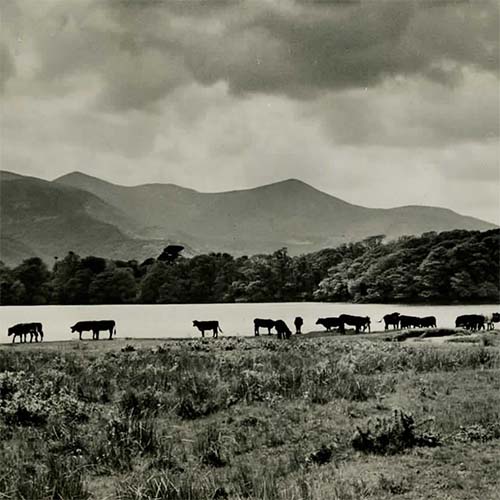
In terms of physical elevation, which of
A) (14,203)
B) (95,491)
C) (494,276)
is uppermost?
(14,203)

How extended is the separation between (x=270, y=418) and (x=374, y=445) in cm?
292

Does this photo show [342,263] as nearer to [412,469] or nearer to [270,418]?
[270,418]

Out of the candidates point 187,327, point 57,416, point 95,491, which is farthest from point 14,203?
point 95,491

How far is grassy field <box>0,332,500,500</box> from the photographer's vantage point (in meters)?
7.82

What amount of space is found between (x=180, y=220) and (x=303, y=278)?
1114 centimetres

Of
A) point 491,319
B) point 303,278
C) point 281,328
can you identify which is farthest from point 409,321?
point 281,328

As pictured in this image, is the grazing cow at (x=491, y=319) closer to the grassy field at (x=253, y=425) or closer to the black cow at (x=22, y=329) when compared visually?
the grassy field at (x=253, y=425)

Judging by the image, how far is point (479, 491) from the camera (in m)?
7.47

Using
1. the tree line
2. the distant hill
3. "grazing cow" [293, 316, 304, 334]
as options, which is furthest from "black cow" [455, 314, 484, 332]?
the distant hill

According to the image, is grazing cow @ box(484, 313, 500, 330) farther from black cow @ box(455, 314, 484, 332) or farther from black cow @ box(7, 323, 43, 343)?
black cow @ box(7, 323, 43, 343)

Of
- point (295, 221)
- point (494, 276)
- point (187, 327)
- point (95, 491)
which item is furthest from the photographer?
point (295, 221)

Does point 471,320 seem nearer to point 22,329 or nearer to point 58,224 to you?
point 22,329

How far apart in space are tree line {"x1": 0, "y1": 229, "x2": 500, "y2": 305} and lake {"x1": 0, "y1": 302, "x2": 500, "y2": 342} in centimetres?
41

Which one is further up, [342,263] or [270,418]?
Answer: [342,263]
